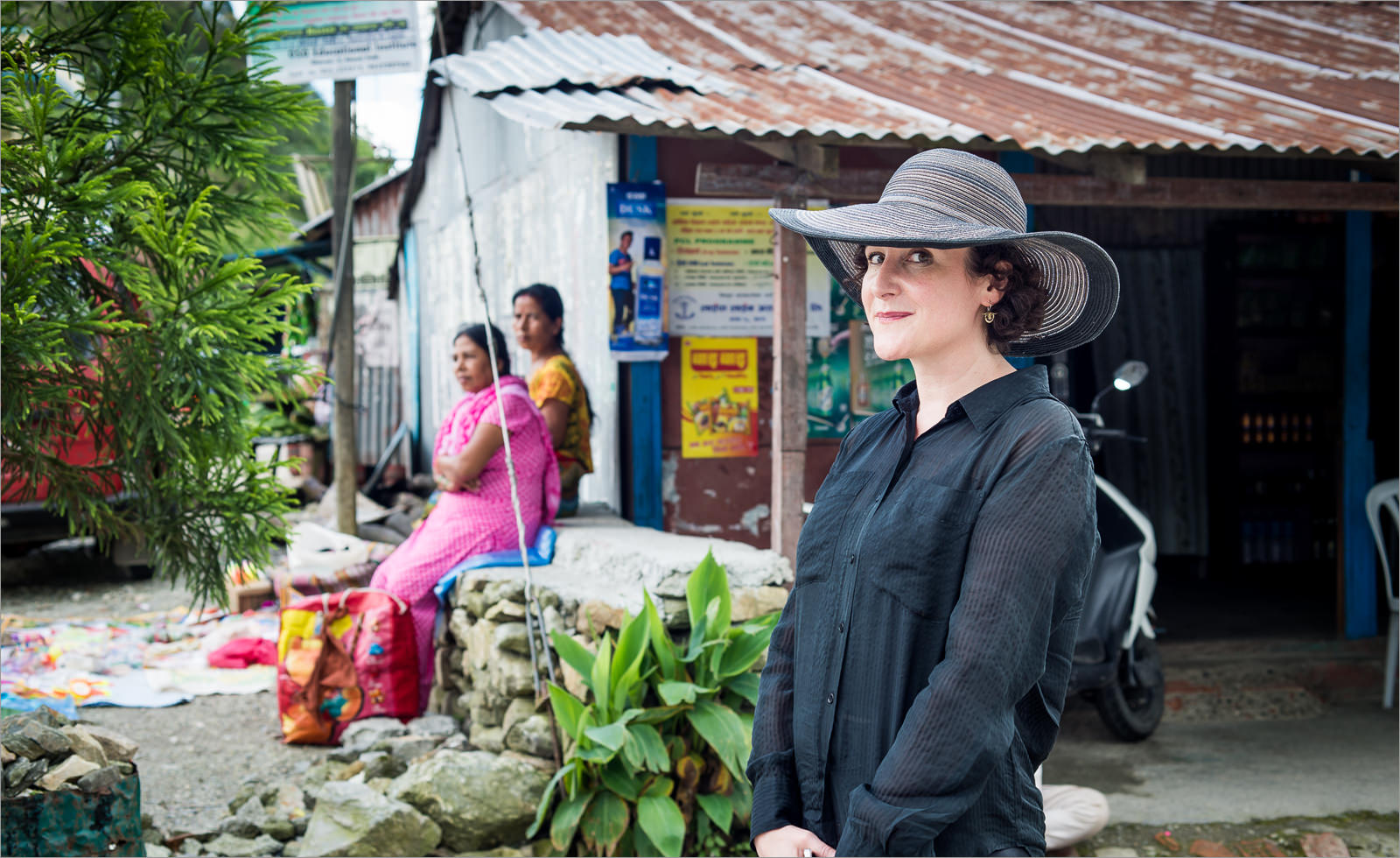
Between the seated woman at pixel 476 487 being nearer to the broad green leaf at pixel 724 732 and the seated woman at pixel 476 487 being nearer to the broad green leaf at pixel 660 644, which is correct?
the broad green leaf at pixel 660 644

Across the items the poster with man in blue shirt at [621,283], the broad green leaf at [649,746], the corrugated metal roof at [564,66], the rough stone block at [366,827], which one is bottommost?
the rough stone block at [366,827]

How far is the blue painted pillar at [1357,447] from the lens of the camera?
253 inches

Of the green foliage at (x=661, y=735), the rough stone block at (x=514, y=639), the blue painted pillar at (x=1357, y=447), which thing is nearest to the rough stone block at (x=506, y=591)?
the rough stone block at (x=514, y=639)

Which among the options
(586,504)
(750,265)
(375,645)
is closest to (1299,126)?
(750,265)

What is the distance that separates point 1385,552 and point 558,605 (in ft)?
14.5

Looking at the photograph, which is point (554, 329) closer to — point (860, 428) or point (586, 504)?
point (586, 504)

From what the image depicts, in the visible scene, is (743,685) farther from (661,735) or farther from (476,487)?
(476,487)

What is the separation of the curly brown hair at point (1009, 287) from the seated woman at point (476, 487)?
3.65 m

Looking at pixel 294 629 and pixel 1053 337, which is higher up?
pixel 1053 337

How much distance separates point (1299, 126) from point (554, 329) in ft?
11.6

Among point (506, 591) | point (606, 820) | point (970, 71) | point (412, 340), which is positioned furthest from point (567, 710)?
point (412, 340)

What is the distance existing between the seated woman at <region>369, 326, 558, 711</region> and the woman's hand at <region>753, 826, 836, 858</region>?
3.55 meters

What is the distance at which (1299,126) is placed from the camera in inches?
192

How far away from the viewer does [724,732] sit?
152 inches
